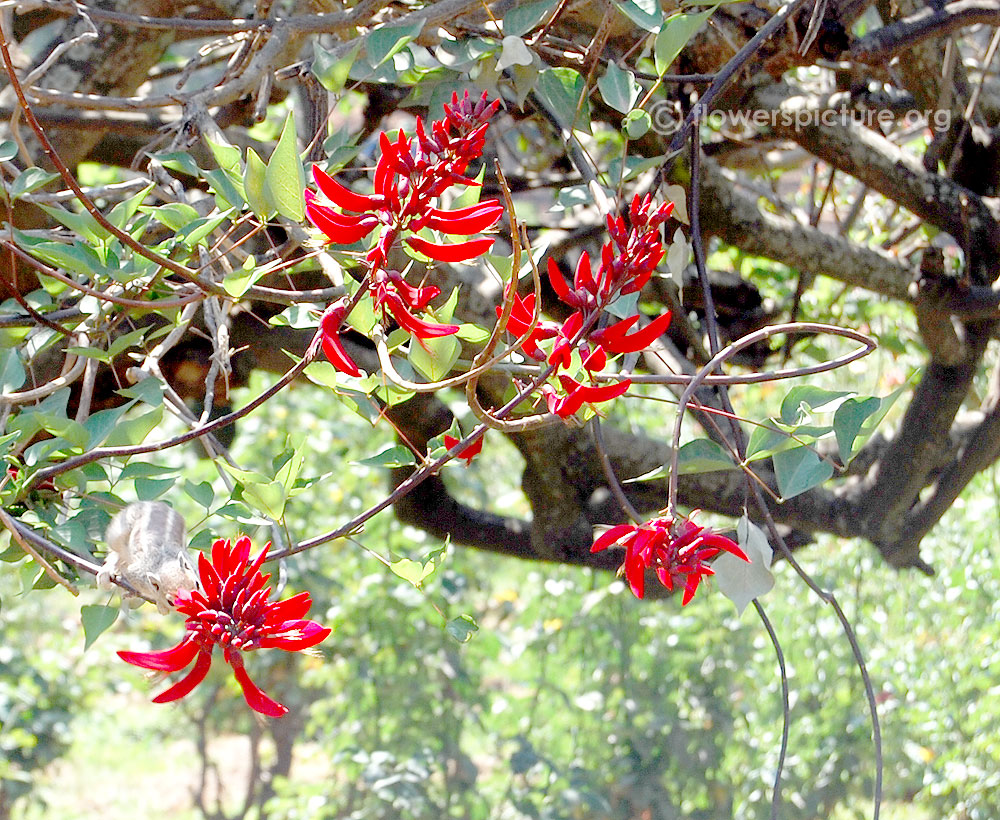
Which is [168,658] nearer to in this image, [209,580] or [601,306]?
[209,580]

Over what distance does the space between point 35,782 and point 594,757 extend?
4.01 feet

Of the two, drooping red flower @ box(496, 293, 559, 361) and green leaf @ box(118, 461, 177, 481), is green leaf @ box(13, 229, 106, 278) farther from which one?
drooping red flower @ box(496, 293, 559, 361)

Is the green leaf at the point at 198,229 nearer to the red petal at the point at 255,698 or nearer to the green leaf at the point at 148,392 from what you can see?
the green leaf at the point at 148,392

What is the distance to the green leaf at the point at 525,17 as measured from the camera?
0.62 metres

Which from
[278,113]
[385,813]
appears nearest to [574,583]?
[385,813]

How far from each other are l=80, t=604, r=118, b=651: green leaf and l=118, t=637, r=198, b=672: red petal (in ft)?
0.45

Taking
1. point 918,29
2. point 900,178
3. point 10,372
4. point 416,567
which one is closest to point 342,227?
point 416,567

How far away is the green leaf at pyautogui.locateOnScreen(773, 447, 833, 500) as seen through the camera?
1.70ft

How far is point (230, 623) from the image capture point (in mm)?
392

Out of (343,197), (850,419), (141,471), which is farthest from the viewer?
(141,471)

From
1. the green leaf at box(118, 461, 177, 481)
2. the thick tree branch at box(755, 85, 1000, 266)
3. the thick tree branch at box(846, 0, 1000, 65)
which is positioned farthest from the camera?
the thick tree branch at box(755, 85, 1000, 266)

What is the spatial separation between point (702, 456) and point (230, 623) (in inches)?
10.4
